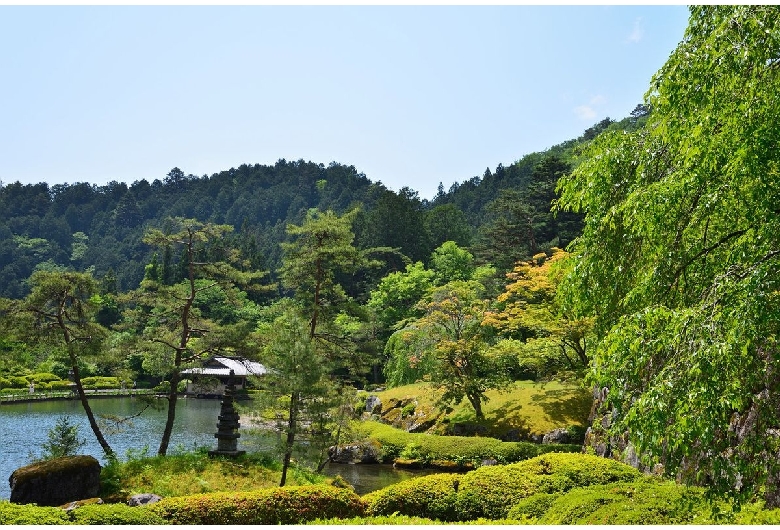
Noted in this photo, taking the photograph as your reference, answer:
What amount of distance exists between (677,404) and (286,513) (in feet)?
25.3

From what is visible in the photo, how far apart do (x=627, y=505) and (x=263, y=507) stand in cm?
609

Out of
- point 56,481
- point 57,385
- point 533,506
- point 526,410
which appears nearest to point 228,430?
point 56,481

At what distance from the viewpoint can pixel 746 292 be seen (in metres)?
4.39

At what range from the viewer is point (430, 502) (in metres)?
10.2

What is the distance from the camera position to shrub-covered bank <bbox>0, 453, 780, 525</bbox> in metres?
8.55

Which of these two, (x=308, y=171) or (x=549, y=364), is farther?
(x=308, y=171)

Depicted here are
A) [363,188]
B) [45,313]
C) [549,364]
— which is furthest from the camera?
[363,188]

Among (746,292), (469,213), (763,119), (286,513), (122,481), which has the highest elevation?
(469,213)

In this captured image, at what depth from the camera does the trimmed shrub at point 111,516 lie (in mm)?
8594

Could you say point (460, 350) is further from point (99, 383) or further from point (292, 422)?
point (99, 383)

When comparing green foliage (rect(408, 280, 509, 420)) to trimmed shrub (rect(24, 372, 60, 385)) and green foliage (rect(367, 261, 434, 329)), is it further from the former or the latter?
trimmed shrub (rect(24, 372, 60, 385))

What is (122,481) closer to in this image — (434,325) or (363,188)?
(434,325)

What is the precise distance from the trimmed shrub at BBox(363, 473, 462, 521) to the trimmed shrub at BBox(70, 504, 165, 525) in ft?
12.5

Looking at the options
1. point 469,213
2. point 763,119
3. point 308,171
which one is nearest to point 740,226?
point 763,119
